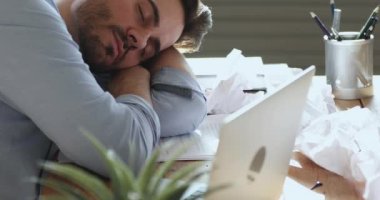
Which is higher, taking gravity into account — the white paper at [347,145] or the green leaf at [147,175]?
the green leaf at [147,175]

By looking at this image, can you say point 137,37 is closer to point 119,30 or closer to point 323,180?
point 119,30

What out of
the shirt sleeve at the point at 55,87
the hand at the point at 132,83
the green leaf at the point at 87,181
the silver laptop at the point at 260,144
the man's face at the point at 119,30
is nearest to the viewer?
the green leaf at the point at 87,181

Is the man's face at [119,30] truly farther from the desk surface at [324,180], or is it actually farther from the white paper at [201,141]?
the desk surface at [324,180]

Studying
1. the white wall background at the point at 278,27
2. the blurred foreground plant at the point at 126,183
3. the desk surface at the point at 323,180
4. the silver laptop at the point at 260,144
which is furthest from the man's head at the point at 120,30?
the white wall background at the point at 278,27

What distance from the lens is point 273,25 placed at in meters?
2.61

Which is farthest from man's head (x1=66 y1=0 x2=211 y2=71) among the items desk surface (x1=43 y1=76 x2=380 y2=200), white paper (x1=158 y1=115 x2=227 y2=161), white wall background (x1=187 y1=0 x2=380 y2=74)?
white wall background (x1=187 y1=0 x2=380 y2=74)

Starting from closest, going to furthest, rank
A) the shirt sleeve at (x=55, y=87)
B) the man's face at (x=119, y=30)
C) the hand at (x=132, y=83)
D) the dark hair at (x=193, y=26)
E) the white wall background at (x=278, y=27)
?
1. the shirt sleeve at (x=55, y=87)
2. the hand at (x=132, y=83)
3. the man's face at (x=119, y=30)
4. the dark hair at (x=193, y=26)
5. the white wall background at (x=278, y=27)

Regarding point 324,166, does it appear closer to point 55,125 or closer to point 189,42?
point 55,125

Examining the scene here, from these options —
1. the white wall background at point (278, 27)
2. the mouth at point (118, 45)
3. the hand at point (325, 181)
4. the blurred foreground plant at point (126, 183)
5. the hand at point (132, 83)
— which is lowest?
the white wall background at point (278, 27)

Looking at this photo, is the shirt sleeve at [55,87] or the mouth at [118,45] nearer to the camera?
the shirt sleeve at [55,87]

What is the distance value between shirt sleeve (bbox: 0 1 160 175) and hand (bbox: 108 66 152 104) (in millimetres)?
174

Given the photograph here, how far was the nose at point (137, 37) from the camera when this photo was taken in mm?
1400

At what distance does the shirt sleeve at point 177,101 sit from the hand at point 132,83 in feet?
0.11

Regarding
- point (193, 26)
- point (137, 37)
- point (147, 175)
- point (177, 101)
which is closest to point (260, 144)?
point (147, 175)
